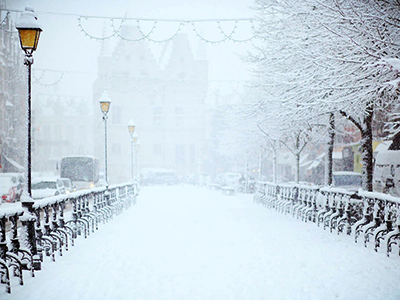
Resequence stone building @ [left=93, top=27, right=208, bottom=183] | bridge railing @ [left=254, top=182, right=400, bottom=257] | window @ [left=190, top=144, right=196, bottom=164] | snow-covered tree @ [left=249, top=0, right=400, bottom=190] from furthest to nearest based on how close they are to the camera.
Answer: window @ [left=190, top=144, right=196, bottom=164] → stone building @ [left=93, top=27, right=208, bottom=183] → bridge railing @ [left=254, top=182, right=400, bottom=257] → snow-covered tree @ [left=249, top=0, right=400, bottom=190]

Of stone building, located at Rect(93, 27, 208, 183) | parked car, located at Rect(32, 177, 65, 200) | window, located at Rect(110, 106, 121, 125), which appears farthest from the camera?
window, located at Rect(110, 106, 121, 125)

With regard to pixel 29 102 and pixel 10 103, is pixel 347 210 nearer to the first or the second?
pixel 29 102

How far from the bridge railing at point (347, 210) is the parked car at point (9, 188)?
48.2 ft

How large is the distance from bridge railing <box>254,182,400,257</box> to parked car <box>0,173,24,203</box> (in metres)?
14.7

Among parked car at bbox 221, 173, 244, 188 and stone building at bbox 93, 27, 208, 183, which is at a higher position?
stone building at bbox 93, 27, 208, 183

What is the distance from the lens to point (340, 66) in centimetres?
989

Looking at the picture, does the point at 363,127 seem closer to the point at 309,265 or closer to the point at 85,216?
the point at 309,265

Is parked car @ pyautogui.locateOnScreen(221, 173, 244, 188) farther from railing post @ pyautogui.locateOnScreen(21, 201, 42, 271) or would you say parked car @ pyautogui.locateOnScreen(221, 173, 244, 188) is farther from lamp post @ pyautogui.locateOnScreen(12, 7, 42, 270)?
railing post @ pyautogui.locateOnScreen(21, 201, 42, 271)

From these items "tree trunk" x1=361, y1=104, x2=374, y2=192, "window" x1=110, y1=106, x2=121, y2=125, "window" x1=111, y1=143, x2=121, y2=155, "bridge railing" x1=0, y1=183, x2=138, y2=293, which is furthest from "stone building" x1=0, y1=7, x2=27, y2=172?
"tree trunk" x1=361, y1=104, x2=374, y2=192

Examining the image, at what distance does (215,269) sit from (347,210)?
5.75 m

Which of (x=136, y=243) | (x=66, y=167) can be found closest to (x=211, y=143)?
(x=66, y=167)

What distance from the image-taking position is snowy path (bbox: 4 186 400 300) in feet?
20.5

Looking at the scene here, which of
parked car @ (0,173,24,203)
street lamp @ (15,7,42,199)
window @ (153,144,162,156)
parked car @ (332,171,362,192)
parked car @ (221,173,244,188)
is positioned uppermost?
street lamp @ (15,7,42,199)

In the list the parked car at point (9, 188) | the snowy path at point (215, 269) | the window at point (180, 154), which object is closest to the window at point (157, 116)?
the window at point (180, 154)
